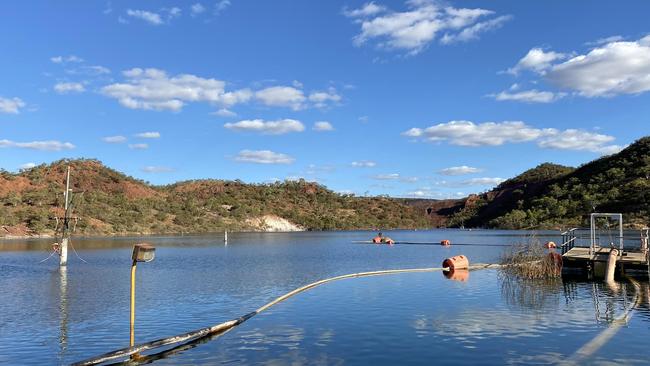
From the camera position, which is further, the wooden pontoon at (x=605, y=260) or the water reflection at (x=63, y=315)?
the wooden pontoon at (x=605, y=260)

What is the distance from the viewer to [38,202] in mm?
120625

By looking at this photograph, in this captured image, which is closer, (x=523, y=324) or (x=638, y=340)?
(x=638, y=340)

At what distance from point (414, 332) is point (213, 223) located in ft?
513

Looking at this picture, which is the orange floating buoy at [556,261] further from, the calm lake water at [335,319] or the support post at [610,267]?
the support post at [610,267]

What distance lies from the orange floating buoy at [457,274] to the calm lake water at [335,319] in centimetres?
104

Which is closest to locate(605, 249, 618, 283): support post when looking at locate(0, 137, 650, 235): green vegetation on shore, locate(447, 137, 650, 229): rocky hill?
locate(0, 137, 650, 235): green vegetation on shore

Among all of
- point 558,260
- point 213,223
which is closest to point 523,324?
A: point 558,260

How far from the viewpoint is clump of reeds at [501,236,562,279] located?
35375mm

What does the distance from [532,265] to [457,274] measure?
5035mm

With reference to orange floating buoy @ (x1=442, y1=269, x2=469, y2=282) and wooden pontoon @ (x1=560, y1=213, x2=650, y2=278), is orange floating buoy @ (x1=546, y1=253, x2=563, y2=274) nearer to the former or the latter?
wooden pontoon @ (x1=560, y1=213, x2=650, y2=278)

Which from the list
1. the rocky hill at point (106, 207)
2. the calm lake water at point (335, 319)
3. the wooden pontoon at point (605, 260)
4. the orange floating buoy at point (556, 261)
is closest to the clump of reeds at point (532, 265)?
the orange floating buoy at point (556, 261)

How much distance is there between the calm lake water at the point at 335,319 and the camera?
15.7 meters

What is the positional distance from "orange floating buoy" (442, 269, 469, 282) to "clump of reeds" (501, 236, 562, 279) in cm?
274

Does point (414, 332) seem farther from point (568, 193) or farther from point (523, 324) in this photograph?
point (568, 193)
